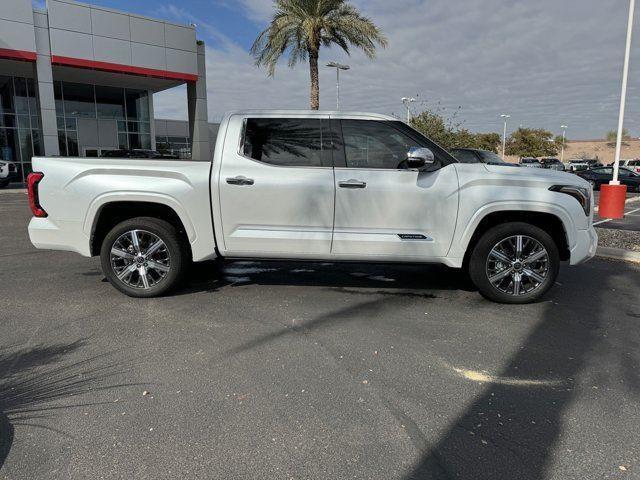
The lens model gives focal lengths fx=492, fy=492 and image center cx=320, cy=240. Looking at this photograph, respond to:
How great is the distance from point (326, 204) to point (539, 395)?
2.65m

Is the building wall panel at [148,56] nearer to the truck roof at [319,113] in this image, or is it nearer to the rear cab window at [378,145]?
the truck roof at [319,113]

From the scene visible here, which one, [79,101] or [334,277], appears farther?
[79,101]

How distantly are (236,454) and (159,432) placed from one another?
1.70ft

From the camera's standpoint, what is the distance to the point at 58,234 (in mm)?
5211

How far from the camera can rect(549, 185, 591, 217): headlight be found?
502 cm

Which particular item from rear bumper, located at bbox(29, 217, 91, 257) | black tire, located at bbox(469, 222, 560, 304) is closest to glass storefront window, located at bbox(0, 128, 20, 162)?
rear bumper, located at bbox(29, 217, 91, 257)

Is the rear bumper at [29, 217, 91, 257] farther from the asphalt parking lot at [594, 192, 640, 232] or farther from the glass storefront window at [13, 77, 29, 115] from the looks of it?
the glass storefront window at [13, 77, 29, 115]

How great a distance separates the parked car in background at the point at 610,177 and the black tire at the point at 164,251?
2504 centimetres

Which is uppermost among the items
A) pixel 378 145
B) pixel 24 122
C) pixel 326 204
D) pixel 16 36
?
pixel 16 36

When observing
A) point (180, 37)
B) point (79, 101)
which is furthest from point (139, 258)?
point (79, 101)

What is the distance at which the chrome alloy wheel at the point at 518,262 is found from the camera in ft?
16.7

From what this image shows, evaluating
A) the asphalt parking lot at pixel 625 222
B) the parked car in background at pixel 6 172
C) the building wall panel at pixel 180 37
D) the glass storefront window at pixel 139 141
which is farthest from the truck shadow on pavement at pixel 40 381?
the glass storefront window at pixel 139 141

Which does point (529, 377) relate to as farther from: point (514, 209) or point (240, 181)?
point (240, 181)

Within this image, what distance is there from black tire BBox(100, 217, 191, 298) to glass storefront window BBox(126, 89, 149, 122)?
29751 mm
